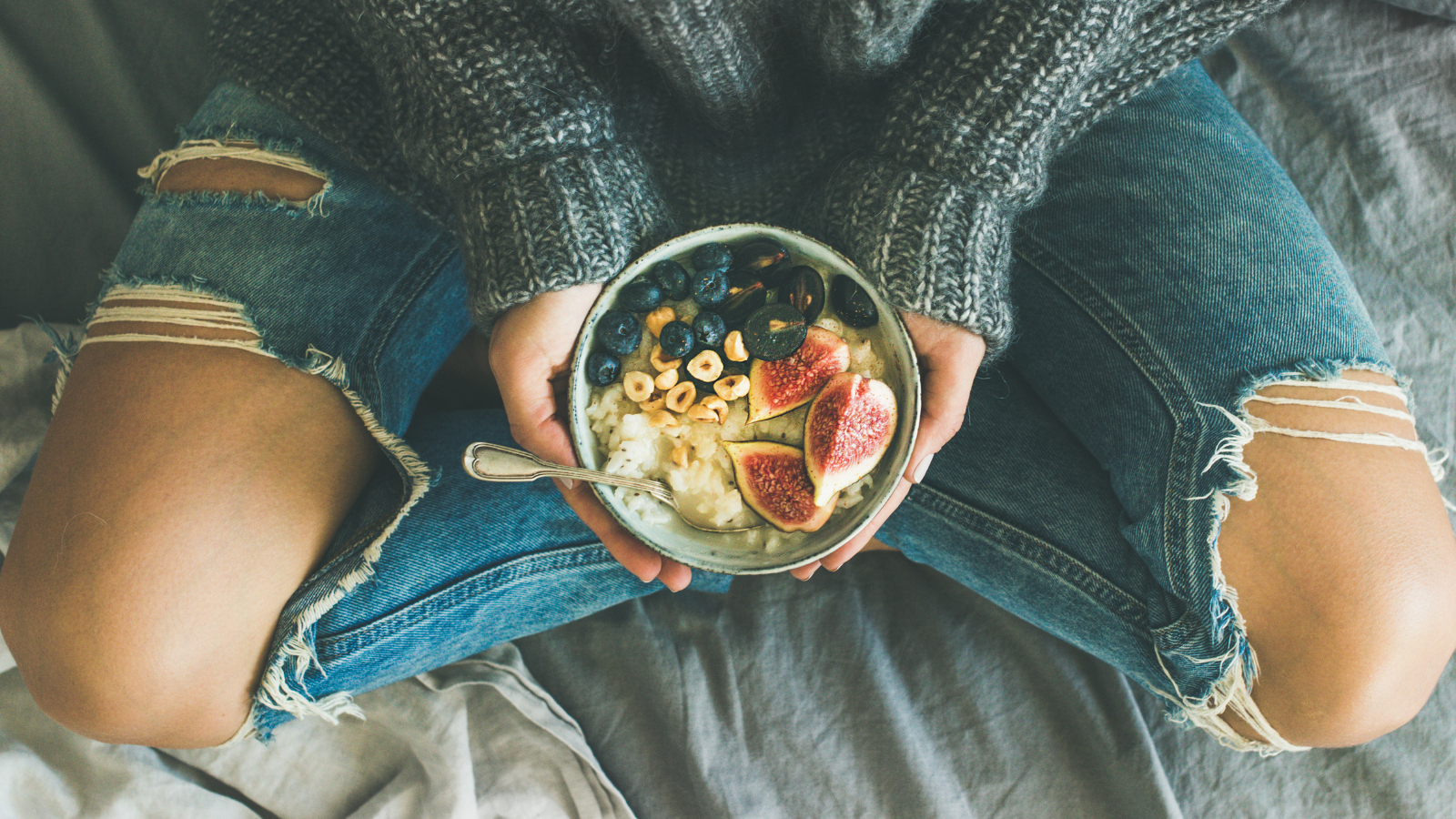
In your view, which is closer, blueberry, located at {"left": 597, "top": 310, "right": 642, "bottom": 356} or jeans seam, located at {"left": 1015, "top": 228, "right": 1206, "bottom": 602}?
blueberry, located at {"left": 597, "top": 310, "right": 642, "bottom": 356}

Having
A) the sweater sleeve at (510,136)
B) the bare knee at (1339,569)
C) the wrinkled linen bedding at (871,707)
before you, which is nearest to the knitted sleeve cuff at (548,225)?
the sweater sleeve at (510,136)

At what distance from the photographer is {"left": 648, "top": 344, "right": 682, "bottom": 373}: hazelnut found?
923 mm

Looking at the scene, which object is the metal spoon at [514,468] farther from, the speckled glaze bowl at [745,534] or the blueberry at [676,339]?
the blueberry at [676,339]

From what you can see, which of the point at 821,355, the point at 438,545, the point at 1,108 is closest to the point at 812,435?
the point at 821,355

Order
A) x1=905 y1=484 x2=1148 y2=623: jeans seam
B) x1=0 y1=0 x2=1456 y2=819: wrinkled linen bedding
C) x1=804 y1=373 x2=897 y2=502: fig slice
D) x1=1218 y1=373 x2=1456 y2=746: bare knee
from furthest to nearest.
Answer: x1=0 y1=0 x2=1456 y2=819: wrinkled linen bedding
x1=905 y1=484 x2=1148 y2=623: jeans seam
x1=1218 y1=373 x2=1456 y2=746: bare knee
x1=804 y1=373 x2=897 y2=502: fig slice

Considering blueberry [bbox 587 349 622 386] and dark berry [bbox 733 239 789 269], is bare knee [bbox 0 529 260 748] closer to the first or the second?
blueberry [bbox 587 349 622 386]

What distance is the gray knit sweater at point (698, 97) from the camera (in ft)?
2.91

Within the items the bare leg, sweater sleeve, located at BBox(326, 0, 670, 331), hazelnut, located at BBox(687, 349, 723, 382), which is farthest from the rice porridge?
the bare leg

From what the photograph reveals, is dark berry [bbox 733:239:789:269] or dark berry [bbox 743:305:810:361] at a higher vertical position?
dark berry [bbox 733:239:789:269]

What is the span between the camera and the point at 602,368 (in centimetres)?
91

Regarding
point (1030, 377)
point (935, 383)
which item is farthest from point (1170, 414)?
point (935, 383)

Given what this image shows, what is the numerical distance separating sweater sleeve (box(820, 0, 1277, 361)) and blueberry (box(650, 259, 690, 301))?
22 centimetres

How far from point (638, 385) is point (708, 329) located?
102 millimetres

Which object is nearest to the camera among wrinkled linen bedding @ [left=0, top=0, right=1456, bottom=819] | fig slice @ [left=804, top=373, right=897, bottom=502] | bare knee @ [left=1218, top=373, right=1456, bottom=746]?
fig slice @ [left=804, top=373, right=897, bottom=502]
